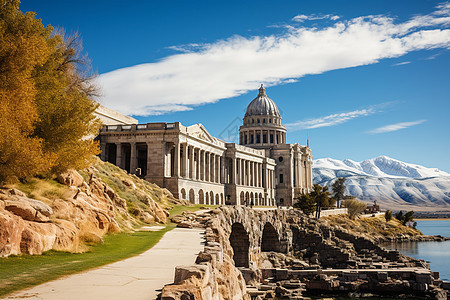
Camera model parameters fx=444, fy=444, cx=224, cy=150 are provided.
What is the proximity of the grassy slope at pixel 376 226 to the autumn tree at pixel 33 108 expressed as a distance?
81.1m

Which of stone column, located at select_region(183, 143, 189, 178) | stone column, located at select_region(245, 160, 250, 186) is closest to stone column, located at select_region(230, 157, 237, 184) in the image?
stone column, located at select_region(245, 160, 250, 186)

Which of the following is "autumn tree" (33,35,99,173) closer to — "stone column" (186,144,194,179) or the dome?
"stone column" (186,144,194,179)

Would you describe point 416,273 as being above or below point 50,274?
below

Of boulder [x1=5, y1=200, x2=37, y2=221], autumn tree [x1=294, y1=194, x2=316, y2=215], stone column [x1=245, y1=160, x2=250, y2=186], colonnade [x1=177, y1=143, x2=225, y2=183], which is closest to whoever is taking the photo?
boulder [x1=5, y1=200, x2=37, y2=221]

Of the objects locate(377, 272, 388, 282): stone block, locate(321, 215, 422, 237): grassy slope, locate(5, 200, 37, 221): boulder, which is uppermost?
locate(5, 200, 37, 221): boulder

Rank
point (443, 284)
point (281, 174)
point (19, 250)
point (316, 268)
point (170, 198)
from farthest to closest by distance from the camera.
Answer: point (281, 174) → point (316, 268) → point (170, 198) → point (443, 284) → point (19, 250)

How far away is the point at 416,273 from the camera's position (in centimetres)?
4575

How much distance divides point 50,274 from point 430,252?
8291cm

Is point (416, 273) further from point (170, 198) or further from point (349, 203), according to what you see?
point (349, 203)

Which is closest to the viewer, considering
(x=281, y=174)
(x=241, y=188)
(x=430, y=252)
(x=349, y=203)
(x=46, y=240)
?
(x=46, y=240)

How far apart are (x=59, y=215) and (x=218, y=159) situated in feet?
240

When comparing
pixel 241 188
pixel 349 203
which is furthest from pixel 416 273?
pixel 349 203

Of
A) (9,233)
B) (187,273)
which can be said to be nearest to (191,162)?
(9,233)

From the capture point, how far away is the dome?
146 m
